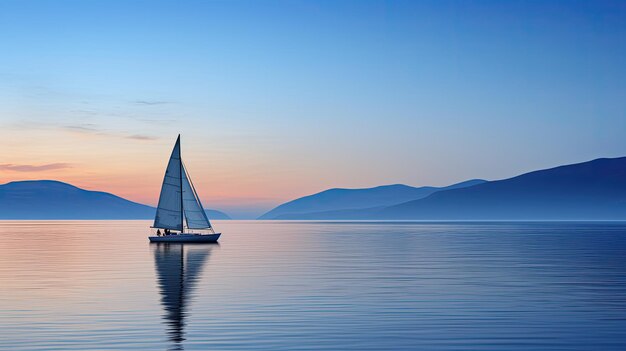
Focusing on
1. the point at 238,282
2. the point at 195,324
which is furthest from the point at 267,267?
the point at 195,324

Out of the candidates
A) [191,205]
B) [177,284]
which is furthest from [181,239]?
[177,284]

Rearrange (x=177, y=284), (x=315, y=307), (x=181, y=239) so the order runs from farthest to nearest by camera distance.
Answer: (x=181, y=239), (x=177, y=284), (x=315, y=307)

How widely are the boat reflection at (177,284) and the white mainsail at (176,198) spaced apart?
18.2m

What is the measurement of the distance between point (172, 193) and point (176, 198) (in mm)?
952

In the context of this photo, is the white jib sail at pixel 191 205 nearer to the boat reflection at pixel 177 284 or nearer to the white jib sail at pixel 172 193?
the white jib sail at pixel 172 193

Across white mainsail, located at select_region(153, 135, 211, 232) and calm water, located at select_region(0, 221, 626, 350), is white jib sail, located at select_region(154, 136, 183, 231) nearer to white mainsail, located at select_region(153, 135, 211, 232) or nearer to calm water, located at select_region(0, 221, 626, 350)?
white mainsail, located at select_region(153, 135, 211, 232)

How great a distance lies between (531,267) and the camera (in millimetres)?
70312

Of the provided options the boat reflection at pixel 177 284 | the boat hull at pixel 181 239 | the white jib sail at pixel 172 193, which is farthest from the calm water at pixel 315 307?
the boat hull at pixel 181 239

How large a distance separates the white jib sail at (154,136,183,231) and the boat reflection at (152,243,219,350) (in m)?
18.2

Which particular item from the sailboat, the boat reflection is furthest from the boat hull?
the boat reflection

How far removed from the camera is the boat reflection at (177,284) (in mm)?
34000

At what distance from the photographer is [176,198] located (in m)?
114

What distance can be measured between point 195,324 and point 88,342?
234 inches

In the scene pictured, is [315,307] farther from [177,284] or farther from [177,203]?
[177,203]
